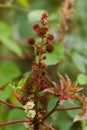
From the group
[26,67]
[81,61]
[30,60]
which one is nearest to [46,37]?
[30,60]

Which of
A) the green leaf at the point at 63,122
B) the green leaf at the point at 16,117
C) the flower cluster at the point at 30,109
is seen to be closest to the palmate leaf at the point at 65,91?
the flower cluster at the point at 30,109

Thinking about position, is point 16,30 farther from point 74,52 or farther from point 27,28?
point 74,52

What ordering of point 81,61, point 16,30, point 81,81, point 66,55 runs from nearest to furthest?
point 81,81, point 81,61, point 66,55, point 16,30

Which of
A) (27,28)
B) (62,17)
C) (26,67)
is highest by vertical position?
(62,17)

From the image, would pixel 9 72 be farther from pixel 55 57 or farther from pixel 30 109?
pixel 30 109

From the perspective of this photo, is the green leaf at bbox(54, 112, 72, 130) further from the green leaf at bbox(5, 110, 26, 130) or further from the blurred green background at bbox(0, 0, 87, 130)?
the green leaf at bbox(5, 110, 26, 130)

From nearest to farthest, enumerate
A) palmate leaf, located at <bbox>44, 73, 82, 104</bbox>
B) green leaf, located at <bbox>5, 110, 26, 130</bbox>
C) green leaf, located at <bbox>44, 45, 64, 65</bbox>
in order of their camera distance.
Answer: palmate leaf, located at <bbox>44, 73, 82, 104</bbox>, green leaf, located at <bbox>5, 110, 26, 130</bbox>, green leaf, located at <bbox>44, 45, 64, 65</bbox>

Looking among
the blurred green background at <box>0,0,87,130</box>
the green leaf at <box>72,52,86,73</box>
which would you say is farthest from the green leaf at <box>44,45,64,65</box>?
the green leaf at <box>72,52,86,73</box>
